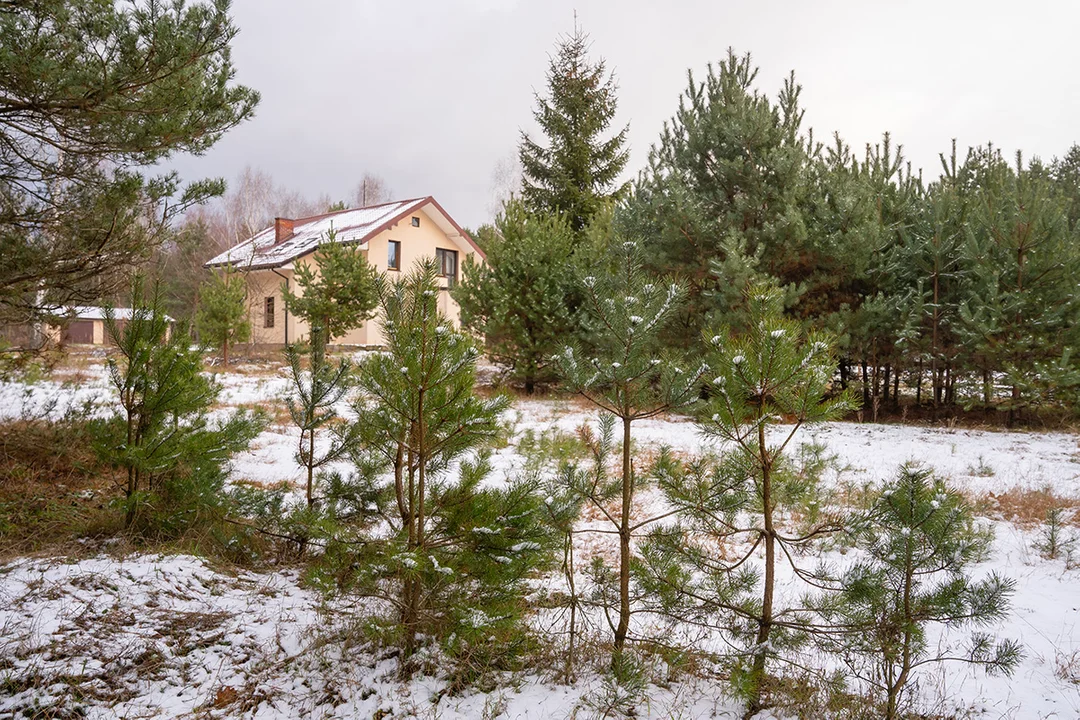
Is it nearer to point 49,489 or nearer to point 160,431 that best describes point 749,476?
point 160,431

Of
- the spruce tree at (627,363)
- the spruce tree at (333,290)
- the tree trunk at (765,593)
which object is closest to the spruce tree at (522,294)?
the spruce tree at (333,290)

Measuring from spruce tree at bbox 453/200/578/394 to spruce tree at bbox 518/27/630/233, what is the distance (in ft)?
21.0

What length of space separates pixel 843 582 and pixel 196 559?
3947 mm

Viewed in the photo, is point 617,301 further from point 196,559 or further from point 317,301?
point 317,301

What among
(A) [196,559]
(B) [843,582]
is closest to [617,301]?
(B) [843,582]

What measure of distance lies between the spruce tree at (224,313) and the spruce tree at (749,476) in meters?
18.3

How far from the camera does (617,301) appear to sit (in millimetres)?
2957

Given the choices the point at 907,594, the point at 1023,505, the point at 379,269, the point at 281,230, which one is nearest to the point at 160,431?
the point at 907,594

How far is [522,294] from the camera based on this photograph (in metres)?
14.8

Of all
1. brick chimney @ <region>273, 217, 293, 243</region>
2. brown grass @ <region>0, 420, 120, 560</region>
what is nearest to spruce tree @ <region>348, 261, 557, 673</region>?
brown grass @ <region>0, 420, 120, 560</region>

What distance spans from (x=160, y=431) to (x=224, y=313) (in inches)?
637

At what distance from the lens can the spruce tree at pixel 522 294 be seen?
1445cm

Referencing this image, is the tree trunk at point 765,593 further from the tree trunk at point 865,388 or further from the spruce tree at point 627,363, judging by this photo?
the tree trunk at point 865,388

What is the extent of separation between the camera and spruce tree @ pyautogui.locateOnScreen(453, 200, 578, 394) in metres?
14.4
